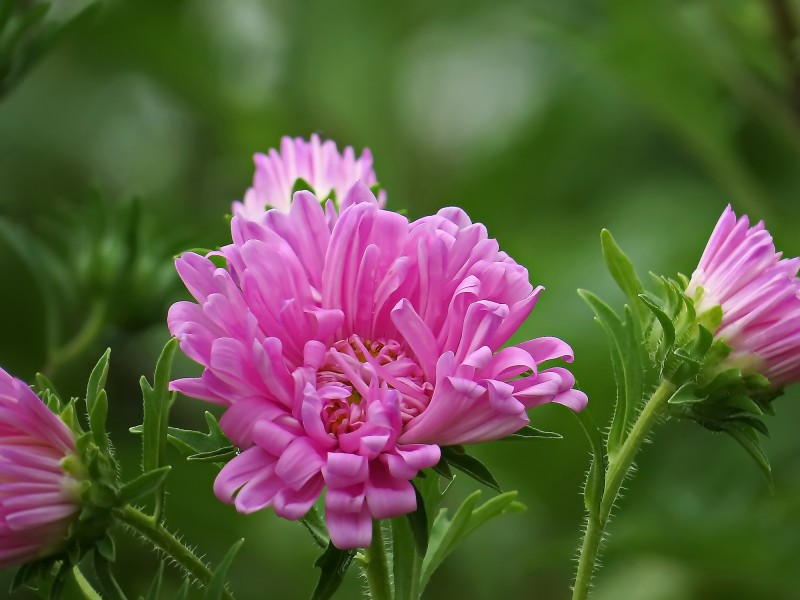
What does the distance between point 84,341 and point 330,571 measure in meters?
0.48

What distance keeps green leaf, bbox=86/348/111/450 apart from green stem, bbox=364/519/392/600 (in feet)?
0.46

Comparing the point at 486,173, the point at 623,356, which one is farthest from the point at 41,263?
the point at 486,173

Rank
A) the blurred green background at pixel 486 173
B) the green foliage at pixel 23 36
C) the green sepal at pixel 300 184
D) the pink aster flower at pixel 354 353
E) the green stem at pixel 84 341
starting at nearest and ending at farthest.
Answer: the pink aster flower at pixel 354 353
the green sepal at pixel 300 184
the green foliage at pixel 23 36
the green stem at pixel 84 341
the blurred green background at pixel 486 173

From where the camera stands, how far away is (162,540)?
0.53m

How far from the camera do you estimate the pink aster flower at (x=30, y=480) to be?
0.47 metres

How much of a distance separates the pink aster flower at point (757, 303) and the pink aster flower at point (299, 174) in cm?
23

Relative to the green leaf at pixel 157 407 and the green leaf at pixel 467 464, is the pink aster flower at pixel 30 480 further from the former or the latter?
the green leaf at pixel 467 464

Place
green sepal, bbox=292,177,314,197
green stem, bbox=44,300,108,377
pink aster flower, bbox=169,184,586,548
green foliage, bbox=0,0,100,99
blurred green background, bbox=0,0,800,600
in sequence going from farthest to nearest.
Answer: blurred green background, bbox=0,0,800,600 → green stem, bbox=44,300,108,377 → green foliage, bbox=0,0,100,99 → green sepal, bbox=292,177,314,197 → pink aster flower, bbox=169,184,586,548

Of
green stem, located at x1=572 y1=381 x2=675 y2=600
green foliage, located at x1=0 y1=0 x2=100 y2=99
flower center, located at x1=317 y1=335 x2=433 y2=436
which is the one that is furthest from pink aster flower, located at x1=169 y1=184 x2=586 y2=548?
green foliage, located at x1=0 y1=0 x2=100 y2=99

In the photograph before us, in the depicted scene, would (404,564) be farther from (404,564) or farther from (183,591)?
(183,591)

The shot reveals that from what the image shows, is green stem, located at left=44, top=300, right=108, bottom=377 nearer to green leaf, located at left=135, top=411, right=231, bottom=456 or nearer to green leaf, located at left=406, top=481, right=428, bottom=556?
green leaf, located at left=135, top=411, right=231, bottom=456

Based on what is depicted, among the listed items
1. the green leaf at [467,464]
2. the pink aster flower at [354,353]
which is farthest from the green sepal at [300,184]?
the green leaf at [467,464]

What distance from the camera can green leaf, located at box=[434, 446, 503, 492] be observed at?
0.50m

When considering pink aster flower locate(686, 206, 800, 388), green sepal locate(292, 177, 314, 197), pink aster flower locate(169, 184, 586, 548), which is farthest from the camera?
green sepal locate(292, 177, 314, 197)
